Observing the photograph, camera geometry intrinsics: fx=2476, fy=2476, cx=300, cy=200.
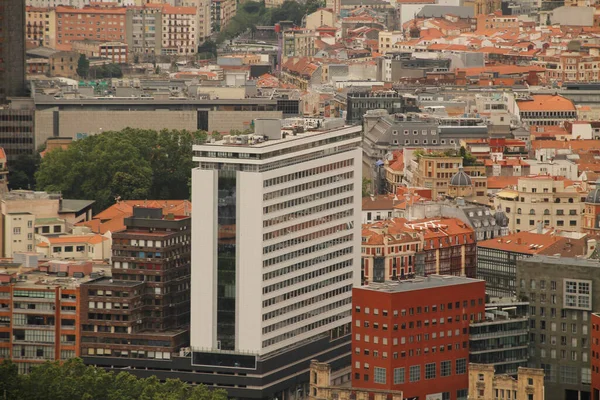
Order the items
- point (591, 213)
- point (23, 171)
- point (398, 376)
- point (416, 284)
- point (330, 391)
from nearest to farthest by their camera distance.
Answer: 1. point (330, 391)
2. point (398, 376)
3. point (416, 284)
4. point (591, 213)
5. point (23, 171)

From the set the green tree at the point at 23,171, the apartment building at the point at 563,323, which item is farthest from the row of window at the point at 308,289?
the green tree at the point at 23,171

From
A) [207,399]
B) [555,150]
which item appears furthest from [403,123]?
[207,399]

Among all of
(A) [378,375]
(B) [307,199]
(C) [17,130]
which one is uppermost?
(B) [307,199]

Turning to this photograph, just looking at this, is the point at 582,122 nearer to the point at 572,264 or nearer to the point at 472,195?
the point at 472,195

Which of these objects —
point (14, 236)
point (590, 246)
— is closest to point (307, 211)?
point (590, 246)

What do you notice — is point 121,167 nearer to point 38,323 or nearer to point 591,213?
point 591,213

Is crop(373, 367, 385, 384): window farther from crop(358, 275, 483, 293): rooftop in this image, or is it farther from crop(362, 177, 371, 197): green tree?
crop(362, 177, 371, 197): green tree

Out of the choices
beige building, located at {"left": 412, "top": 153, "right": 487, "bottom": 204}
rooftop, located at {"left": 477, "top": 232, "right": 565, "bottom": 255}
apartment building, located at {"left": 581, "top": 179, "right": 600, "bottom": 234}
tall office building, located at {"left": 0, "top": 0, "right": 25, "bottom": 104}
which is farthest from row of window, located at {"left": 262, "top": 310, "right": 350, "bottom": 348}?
tall office building, located at {"left": 0, "top": 0, "right": 25, "bottom": 104}
